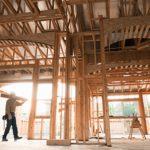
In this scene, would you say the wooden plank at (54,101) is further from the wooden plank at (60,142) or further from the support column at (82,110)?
the support column at (82,110)

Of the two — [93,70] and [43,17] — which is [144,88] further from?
[43,17]

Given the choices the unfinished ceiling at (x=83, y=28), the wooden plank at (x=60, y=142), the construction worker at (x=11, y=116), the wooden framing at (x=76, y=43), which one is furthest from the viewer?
the construction worker at (x=11, y=116)

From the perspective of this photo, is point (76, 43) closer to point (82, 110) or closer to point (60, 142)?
point (82, 110)

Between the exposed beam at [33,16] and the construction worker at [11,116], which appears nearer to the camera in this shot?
the exposed beam at [33,16]

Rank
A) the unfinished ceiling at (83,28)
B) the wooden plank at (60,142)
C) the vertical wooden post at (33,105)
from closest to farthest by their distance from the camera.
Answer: the wooden plank at (60,142) < the unfinished ceiling at (83,28) < the vertical wooden post at (33,105)

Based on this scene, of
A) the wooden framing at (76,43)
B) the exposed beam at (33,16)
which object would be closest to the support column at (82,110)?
the wooden framing at (76,43)

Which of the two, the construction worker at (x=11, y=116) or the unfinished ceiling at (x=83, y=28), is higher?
the unfinished ceiling at (x=83, y=28)

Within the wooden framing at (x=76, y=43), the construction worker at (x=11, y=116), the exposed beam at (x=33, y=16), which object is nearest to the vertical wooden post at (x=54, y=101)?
the wooden framing at (x=76, y=43)

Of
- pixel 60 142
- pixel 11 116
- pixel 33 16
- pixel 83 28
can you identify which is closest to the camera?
pixel 60 142

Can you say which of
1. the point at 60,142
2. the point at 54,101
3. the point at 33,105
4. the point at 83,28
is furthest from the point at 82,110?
the point at 83,28

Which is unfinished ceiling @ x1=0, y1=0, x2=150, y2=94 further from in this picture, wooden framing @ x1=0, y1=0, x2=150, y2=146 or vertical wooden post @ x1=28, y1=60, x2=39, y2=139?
vertical wooden post @ x1=28, y1=60, x2=39, y2=139

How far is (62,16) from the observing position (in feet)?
17.9

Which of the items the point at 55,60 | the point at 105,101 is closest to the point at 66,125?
the point at 105,101

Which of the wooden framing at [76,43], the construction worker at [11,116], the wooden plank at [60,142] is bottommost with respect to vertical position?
the wooden plank at [60,142]
